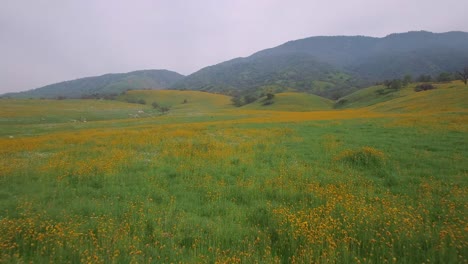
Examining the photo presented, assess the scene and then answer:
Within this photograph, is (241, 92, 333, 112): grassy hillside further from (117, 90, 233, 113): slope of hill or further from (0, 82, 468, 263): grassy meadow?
(0, 82, 468, 263): grassy meadow

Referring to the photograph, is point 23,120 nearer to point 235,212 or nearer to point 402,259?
point 235,212

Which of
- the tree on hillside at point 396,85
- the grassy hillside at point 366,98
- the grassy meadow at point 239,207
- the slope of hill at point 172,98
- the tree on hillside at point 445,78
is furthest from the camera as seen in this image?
the slope of hill at point 172,98

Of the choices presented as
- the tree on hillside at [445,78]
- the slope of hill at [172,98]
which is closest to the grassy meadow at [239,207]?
the slope of hill at [172,98]

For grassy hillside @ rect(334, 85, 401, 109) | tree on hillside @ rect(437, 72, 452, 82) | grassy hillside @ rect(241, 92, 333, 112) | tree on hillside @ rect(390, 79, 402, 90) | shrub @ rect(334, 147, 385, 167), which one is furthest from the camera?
tree on hillside @ rect(437, 72, 452, 82)

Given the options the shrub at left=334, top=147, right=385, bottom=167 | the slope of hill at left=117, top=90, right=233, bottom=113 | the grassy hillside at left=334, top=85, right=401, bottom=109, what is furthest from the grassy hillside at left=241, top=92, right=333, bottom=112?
the shrub at left=334, top=147, right=385, bottom=167

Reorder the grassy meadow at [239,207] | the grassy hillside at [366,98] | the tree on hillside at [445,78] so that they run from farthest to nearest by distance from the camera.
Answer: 1. the tree on hillside at [445,78]
2. the grassy hillside at [366,98]
3. the grassy meadow at [239,207]

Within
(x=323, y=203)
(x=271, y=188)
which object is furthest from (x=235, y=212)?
(x=323, y=203)

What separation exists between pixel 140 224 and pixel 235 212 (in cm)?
261

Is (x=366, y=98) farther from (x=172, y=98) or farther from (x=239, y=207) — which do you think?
(x=239, y=207)

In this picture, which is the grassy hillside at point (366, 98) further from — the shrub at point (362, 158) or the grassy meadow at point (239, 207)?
the shrub at point (362, 158)

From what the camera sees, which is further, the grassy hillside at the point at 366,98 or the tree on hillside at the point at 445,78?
the tree on hillside at the point at 445,78

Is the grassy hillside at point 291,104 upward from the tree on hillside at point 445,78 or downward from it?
downward

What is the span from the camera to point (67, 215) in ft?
23.0

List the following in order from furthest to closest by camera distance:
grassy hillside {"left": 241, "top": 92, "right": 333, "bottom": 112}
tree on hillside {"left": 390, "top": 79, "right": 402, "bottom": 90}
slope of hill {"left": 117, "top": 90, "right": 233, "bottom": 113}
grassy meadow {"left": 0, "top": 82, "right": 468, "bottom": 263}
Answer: slope of hill {"left": 117, "top": 90, "right": 233, "bottom": 113} < tree on hillside {"left": 390, "top": 79, "right": 402, "bottom": 90} < grassy hillside {"left": 241, "top": 92, "right": 333, "bottom": 112} < grassy meadow {"left": 0, "top": 82, "right": 468, "bottom": 263}
